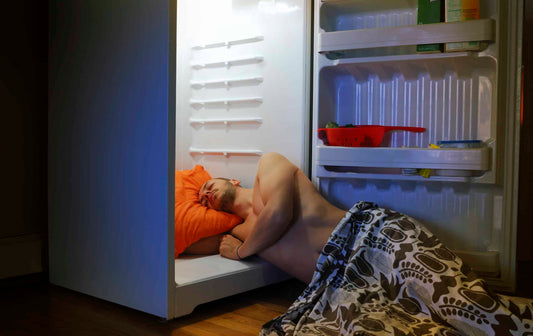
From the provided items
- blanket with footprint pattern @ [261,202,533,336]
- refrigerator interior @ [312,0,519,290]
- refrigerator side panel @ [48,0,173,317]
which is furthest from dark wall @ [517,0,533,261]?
refrigerator side panel @ [48,0,173,317]

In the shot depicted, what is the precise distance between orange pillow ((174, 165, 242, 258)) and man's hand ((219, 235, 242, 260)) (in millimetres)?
54

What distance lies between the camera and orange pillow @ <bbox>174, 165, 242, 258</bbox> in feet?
7.20

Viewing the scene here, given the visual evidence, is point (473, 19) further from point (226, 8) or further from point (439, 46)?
point (226, 8)

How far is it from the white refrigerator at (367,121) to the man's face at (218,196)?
21 cm

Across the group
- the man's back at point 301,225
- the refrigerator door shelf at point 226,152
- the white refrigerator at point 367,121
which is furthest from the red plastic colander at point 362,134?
the refrigerator door shelf at point 226,152

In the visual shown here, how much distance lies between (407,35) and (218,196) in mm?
1106

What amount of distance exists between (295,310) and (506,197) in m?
0.96

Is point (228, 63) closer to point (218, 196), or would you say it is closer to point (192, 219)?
point (218, 196)

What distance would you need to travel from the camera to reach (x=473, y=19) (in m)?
1.91

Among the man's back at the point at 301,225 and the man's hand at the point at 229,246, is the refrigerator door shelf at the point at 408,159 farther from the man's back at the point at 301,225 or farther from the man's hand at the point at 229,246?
the man's hand at the point at 229,246

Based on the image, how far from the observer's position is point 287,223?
6.92ft

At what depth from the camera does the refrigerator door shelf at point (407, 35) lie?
1.89 m

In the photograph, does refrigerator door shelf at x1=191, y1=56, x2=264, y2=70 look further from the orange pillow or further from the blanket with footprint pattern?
the blanket with footprint pattern

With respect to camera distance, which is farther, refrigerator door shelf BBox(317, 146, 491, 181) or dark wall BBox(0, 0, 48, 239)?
dark wall BBox(0, 0, 48, 239)
